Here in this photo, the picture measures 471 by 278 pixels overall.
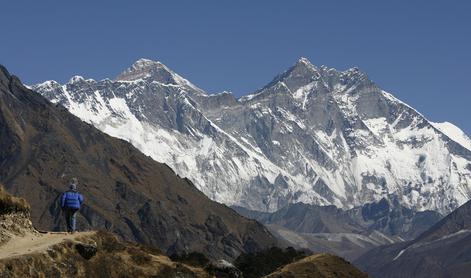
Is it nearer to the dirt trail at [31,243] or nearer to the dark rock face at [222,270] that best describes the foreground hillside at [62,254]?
the dirt trail at [31,243]

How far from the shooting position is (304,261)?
17100 cm

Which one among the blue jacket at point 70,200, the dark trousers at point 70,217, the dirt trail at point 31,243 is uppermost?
the blue jacket at point 70,200

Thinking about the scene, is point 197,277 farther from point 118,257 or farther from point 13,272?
point 13,272

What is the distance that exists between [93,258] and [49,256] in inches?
232

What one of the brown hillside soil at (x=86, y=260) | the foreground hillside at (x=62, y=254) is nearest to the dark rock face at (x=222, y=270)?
the brown hillside soil at (x=86, y=260)

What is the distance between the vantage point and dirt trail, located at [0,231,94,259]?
6931 cm

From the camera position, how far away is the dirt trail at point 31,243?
69.3 meters

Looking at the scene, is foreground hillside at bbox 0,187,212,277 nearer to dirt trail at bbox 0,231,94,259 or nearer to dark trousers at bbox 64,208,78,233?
dirt trail at bbox 0,231,94,259

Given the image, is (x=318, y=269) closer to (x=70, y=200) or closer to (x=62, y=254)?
(x=70, y=200)

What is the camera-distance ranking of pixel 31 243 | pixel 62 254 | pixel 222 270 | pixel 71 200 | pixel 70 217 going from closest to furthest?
pixel 62 254 → pixel 31 243 → pixel 71 200 → pixel 70 217 → pixel 222 270

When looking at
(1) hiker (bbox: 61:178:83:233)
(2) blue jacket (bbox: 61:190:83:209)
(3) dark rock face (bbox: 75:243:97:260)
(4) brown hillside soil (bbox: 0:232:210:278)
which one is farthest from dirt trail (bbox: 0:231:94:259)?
(2) blue jacket (bbox: 61:190:83:209)

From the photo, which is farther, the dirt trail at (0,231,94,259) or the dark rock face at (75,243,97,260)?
the dark rock face at (75,243,97,260)

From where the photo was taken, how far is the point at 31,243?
72875 millimetres

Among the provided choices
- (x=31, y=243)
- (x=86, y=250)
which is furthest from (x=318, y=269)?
(x=31, y=243)
